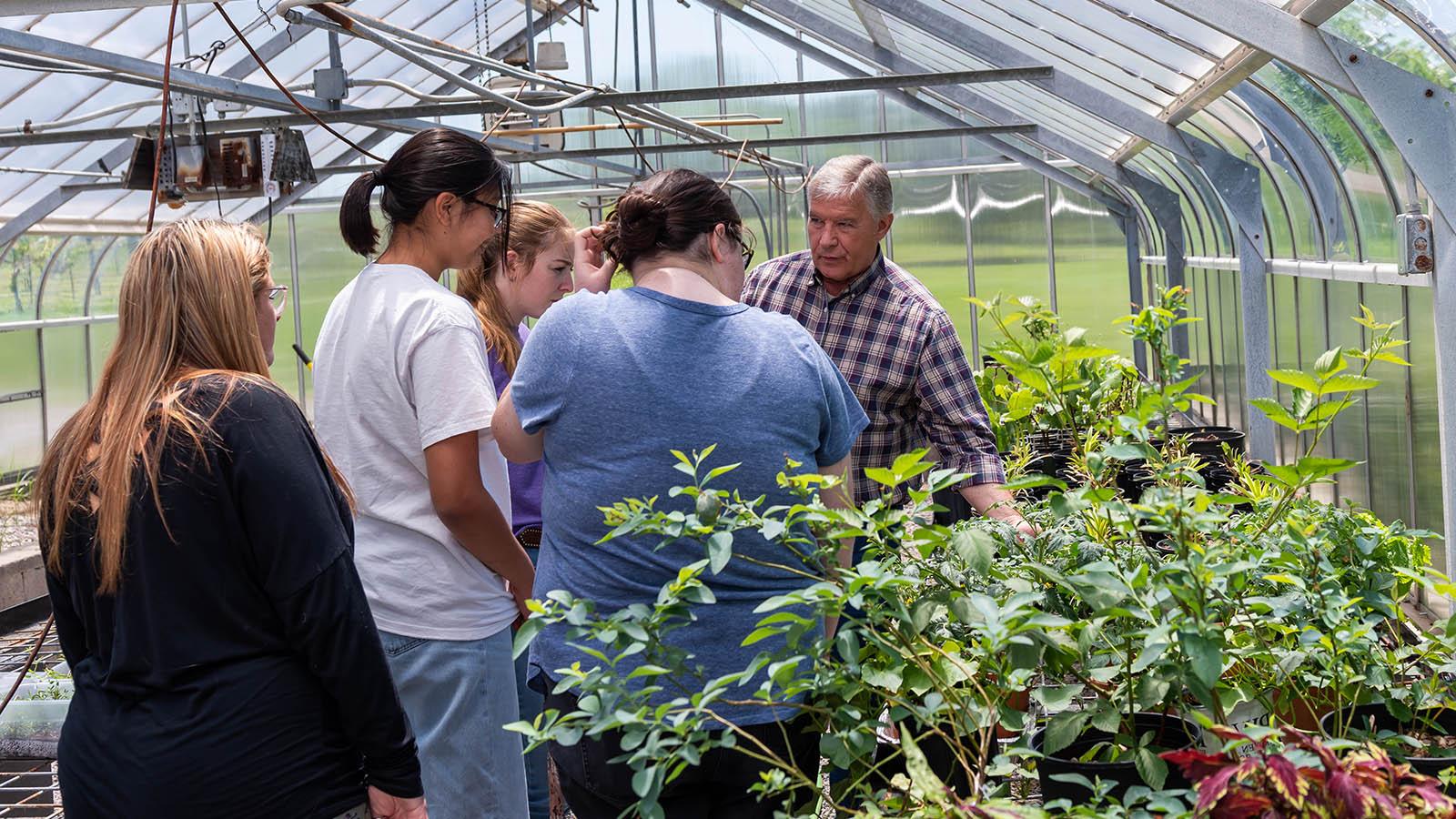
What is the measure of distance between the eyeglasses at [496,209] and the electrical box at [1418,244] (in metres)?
2.34

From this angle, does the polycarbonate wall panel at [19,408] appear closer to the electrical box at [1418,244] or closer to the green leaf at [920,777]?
the electrical box at [1418,244]

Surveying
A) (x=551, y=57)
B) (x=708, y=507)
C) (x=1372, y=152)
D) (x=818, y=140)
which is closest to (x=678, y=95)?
(x=551, y=57)

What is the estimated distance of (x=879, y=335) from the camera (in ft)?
9.23

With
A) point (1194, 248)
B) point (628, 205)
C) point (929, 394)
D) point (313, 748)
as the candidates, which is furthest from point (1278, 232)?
point (313, 748)

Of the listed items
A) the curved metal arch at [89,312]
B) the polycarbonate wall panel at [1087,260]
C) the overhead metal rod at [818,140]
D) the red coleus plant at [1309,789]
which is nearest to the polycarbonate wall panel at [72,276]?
the curved metal arch at [89,312]

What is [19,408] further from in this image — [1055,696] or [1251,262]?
[1055,696]

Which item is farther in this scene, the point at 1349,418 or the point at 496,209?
the point at 1349,418

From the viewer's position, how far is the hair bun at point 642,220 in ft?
6.20

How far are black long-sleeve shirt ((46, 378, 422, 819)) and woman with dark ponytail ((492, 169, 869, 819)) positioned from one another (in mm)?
276

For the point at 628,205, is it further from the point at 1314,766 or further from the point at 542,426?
the point at 1314,766

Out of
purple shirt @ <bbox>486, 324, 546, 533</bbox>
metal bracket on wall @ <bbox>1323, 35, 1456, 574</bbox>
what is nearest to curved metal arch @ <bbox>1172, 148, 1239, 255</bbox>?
metal bracket on wall @ <bbox>1323, 35, 1456, 574</bbox>

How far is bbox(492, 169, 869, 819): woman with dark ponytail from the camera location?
5.74 feet

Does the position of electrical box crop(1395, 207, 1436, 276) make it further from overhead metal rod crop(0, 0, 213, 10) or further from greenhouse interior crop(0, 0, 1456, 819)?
overhead metal rod crop(0, 0, 213, 10)

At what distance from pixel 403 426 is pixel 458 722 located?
48 centimetres
